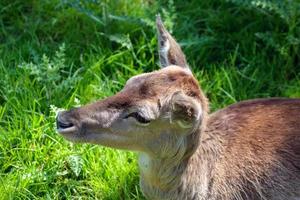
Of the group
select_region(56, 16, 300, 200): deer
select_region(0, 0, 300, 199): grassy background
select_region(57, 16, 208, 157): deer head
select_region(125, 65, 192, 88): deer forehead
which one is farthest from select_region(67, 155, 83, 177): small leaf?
select_region(125, 65, 192, 88): deer forehead

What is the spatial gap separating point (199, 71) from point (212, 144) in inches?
56.0

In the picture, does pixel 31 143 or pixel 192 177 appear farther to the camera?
pixel 31 143

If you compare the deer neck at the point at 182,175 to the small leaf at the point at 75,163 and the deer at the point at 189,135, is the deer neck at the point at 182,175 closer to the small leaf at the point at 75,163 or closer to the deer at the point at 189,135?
the deer at the point at 189,135

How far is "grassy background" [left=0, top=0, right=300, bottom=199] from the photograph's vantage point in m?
5.14

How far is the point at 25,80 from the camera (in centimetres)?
568

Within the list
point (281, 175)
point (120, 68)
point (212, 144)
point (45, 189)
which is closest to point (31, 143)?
point (45, 189)

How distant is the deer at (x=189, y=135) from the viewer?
4125mm

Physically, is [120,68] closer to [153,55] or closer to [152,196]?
[153,55]

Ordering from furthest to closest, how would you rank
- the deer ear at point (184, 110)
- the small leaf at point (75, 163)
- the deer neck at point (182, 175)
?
the small leaf at point (75, 163)
the deer neck at point (182, 175)
the deer ear at point (184, 110)

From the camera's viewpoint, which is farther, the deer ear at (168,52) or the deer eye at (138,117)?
the deer ear at (168,52)

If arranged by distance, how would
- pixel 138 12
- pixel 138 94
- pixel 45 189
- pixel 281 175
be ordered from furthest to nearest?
pixel 138 12, pixel 45 189, pixel 281 175, pixel 138 94

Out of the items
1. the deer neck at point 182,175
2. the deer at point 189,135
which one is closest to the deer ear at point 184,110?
the deer at point 189,135

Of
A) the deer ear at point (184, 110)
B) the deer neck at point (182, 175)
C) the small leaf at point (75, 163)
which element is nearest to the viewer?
the deer ear at point (184, 110)

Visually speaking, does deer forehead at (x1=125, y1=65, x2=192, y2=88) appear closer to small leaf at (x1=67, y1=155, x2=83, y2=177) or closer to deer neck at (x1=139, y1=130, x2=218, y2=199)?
deer neck at (x1=139, y1=130, x2=218, y2=199)
